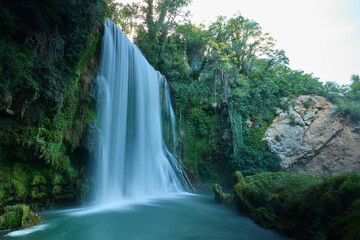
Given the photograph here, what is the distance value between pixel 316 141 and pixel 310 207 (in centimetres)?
1449

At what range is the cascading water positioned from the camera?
876 centimetres

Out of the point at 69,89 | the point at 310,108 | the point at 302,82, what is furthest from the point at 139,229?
the point at 302,82

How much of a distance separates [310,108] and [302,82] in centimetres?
303

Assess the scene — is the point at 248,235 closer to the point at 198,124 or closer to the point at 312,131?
the point at 198,124

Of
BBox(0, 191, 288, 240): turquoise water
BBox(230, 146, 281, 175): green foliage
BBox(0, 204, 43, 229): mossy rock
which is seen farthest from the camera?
BBox(230, 146, 281, 175): green foliage

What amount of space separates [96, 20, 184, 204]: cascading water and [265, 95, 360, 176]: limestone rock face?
928cm

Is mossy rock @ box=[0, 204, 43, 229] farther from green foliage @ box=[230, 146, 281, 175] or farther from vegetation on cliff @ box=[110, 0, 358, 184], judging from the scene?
green foliage @ box=[230, 146, 281, 175]

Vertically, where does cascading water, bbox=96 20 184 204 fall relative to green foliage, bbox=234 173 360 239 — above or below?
above

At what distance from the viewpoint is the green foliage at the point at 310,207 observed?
11.2 ft

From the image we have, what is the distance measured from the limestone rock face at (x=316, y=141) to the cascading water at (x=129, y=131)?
9.28 m

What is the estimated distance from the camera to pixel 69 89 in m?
6.63

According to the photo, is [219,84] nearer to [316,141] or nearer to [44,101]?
[316,141]

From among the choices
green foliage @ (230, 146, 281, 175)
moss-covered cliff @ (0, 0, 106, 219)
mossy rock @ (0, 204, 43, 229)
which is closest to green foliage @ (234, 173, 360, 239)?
mossy rock @ (0, 204, 43, 229)

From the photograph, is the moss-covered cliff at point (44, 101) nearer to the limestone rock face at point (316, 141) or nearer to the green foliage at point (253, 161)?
the green foliage at point (253, 161)
